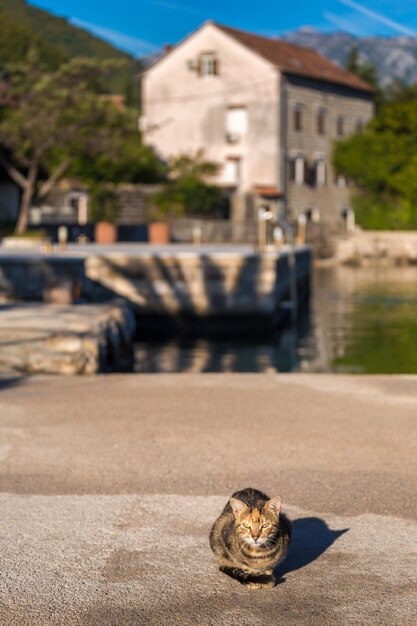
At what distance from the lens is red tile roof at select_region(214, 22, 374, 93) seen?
6325cm

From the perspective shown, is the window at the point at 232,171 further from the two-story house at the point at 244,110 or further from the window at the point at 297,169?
the window at the point at 297,169

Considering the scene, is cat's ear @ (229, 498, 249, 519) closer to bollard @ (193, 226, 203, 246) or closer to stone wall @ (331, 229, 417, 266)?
bollard @ (193, 226, 203, 246)

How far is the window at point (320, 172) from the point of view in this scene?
68438 mm

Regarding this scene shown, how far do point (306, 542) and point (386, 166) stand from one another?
63.9 m

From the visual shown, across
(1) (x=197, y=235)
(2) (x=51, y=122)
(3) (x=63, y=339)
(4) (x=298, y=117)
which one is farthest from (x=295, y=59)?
(3) (x=63, y=339)

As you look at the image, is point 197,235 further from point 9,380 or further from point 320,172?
point 9,380

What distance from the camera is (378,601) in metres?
5.23

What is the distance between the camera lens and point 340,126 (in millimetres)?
70312

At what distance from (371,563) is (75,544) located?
5.62 feet

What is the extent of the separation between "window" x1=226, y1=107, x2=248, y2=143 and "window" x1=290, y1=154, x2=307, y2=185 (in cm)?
391

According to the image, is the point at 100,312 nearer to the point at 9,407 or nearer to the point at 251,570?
the point at 9,407

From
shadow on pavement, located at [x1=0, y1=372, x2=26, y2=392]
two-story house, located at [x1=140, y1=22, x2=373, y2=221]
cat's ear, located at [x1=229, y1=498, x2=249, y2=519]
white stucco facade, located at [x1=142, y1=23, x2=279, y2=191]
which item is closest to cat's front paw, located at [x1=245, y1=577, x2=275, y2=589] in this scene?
cat's ear, located at [x1=229, y1=498, x2=249, y2=519]

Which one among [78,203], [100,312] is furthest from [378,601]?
[78,203]

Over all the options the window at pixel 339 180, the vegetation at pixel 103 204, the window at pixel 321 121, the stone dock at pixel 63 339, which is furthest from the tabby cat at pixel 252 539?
the window at pixel 339 180
